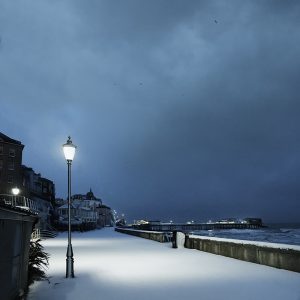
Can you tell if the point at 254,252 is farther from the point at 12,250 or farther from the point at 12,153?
the point at 12,153

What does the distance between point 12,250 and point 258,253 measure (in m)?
A: 10.2

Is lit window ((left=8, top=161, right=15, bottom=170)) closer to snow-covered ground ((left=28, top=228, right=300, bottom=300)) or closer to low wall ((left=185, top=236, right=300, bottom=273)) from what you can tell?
low wall ((left=185, top=236, right=300, bottom=273))

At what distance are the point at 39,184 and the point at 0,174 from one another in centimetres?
2818

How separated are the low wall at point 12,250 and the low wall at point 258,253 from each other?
792 cm

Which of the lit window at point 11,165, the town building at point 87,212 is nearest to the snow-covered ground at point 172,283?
the lit window at point 11,165

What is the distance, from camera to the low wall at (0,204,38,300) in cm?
551

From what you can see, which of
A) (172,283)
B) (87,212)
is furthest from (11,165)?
(87,212)

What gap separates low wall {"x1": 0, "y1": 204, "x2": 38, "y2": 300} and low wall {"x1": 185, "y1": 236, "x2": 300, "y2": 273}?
312 inches

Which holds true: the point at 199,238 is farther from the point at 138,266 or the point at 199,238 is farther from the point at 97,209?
the point at 97,209

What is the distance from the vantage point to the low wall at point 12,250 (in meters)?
5.51

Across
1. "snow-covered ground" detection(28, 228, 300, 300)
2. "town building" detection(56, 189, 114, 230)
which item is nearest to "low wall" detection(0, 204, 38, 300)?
"snow-covered ground" detection(28, 228, 300, 300)

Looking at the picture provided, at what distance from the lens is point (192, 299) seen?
8.37m

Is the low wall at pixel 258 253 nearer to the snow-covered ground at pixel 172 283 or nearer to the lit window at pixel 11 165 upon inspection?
the snow-covered ground at pixel 172 283

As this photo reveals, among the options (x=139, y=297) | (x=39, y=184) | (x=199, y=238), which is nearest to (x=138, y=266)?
(x=139, y=297)
